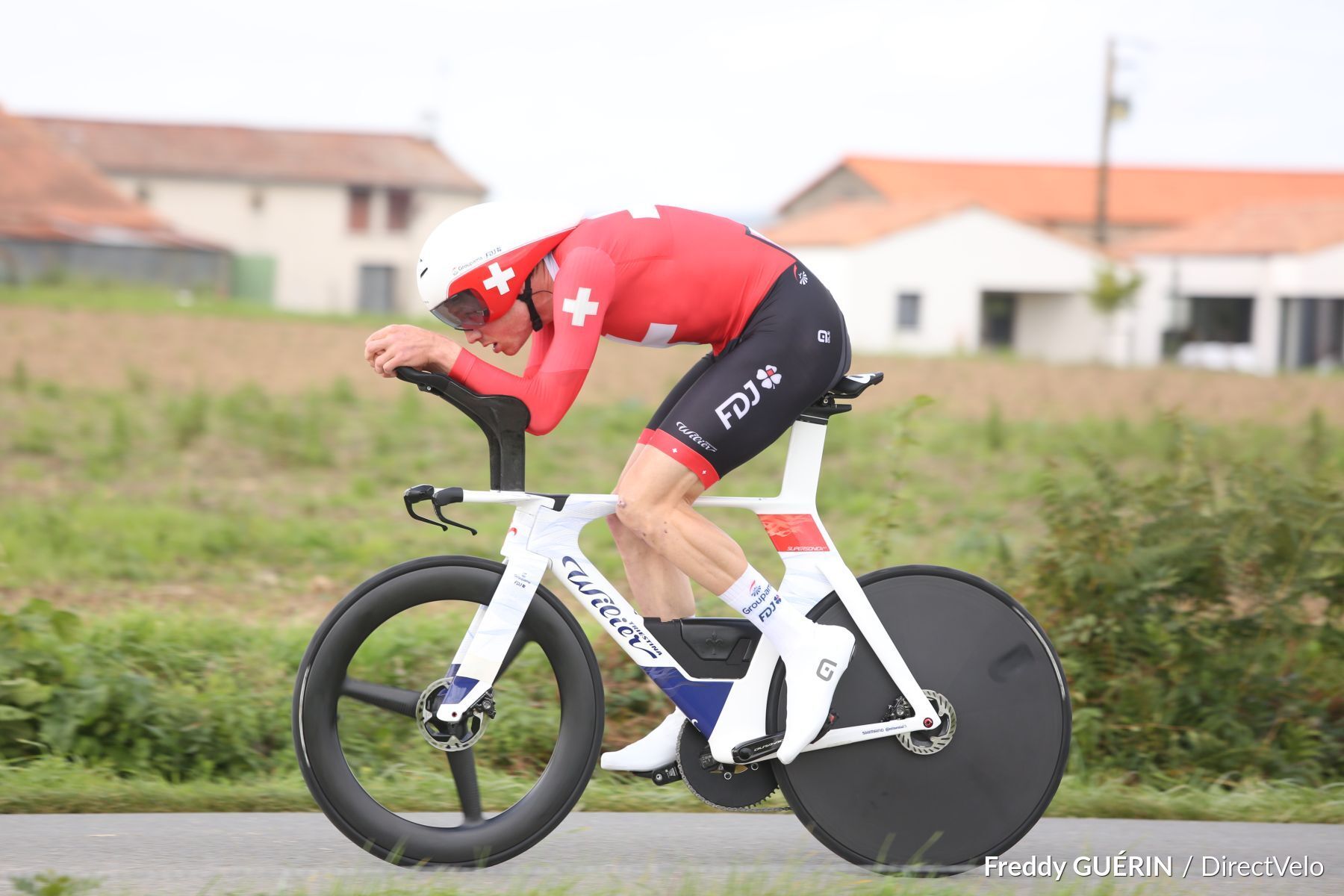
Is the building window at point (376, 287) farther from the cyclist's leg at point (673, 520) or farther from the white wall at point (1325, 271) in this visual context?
the cyclist's leg at point (673, 520)

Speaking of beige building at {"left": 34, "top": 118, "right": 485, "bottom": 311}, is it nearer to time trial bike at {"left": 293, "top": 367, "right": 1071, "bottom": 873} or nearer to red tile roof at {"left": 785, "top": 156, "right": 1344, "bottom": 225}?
red tile roof at {"left": 785, "top": 156, "right": 1344, "bottom": 225}

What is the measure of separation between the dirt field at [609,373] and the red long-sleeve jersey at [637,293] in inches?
565

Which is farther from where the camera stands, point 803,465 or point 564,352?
point 803,465

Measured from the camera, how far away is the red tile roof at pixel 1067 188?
227ft

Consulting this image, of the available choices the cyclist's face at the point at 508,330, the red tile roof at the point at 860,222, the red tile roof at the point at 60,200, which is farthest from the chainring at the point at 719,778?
the red tile roof at the point at 60,200

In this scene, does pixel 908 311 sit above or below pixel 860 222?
below

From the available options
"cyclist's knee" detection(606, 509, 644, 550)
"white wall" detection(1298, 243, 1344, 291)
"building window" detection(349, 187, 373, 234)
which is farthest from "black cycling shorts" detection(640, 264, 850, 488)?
"building window" detection(349, 187, 373, 234)

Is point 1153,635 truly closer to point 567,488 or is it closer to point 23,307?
point 567,488

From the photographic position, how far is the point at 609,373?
79.7 feet

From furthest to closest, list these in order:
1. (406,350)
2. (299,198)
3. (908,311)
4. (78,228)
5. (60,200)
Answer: (299,198) < (908,311) < (60,200) < (78,228) < (406,350)

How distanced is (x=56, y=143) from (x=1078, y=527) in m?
54.0

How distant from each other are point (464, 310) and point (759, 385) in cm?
81

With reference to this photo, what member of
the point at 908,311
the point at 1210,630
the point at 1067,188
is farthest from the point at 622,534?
the point at 1067,188

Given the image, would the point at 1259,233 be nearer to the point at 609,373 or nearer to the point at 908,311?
the point at 908,311
